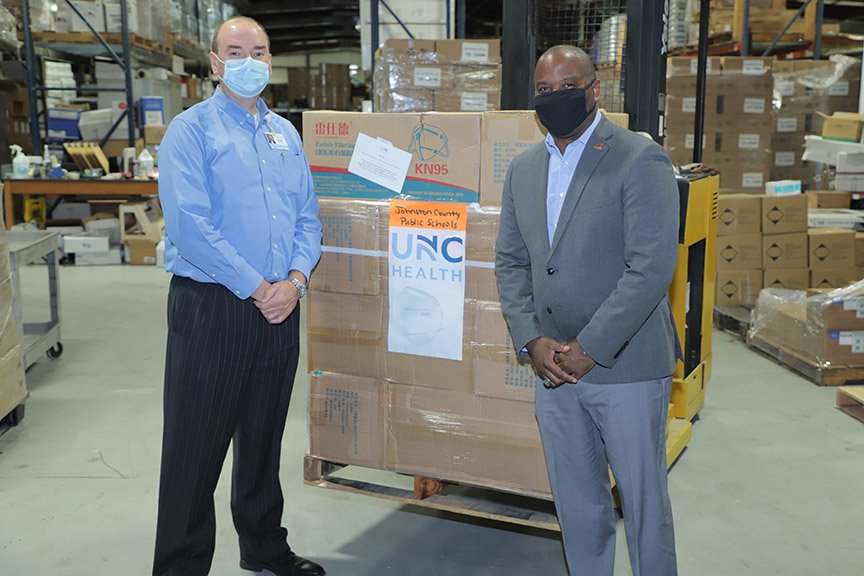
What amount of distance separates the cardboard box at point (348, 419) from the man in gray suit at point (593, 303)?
2.77 feet

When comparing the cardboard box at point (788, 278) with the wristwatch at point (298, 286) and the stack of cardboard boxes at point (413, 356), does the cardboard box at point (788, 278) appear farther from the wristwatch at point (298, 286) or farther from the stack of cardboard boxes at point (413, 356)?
the wristwatch at point (298, 286)

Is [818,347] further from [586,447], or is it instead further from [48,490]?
[48,490]

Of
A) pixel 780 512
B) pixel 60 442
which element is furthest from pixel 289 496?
pixel 780 512

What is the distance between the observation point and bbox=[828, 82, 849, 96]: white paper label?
862 cm

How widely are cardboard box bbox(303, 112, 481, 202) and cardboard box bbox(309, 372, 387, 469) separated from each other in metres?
0.74

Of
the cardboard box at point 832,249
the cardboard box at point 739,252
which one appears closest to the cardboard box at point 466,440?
the cardboard box at point 739,252

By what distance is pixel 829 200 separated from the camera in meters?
A: 7.91

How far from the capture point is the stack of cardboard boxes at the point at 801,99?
8.59 meters

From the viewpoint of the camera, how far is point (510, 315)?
2656 millimetres

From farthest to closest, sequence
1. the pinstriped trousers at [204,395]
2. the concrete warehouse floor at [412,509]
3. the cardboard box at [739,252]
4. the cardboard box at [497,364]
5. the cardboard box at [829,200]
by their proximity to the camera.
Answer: the cardboard box at [829,200] < the cardboard box at [739,252] < the concrete warehouse floor at [412,509] < the cardboard box at [497,364] < the pinstriped trousers at [204,395]

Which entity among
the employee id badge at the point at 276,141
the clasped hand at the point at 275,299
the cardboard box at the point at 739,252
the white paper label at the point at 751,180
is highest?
the employee id badge at the point at 276,141

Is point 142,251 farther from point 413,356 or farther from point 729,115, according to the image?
point 413,356

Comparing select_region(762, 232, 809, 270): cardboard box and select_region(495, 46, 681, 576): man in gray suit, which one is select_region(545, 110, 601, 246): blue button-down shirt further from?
select_region(762, 232, 809, 270): cardboard box

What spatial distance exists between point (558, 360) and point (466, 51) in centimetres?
461
